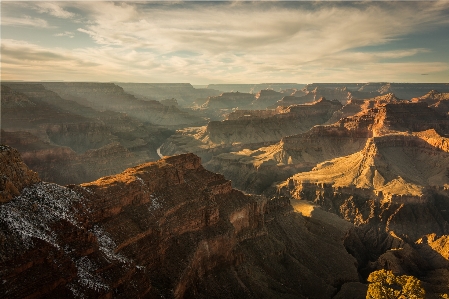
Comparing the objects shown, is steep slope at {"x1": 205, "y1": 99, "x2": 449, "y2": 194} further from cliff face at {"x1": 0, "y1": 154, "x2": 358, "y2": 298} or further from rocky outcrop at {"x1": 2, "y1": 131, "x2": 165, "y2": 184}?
cliff face at {"x1": 0, "y1": 154, "x2": 358, "y2": 298}

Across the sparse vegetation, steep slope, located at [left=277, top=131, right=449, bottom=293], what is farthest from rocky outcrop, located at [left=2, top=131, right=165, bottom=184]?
the sparse vegetation

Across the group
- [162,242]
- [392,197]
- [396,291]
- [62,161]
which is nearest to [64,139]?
[62,161]

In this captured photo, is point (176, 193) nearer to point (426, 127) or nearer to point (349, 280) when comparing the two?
point (349, 280)

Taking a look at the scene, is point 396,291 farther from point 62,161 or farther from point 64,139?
point 64,139

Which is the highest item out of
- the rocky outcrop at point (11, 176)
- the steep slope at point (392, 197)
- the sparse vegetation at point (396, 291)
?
the rocky outcrop at point (11, 176)

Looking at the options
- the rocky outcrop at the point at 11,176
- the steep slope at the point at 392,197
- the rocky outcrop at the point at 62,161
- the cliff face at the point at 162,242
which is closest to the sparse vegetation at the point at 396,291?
the cliff face at the point at 162,242

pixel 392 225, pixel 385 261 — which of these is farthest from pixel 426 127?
pixel 385 261

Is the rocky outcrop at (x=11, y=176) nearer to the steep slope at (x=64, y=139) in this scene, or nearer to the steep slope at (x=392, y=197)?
the steep slope at (x=392, y=197)
